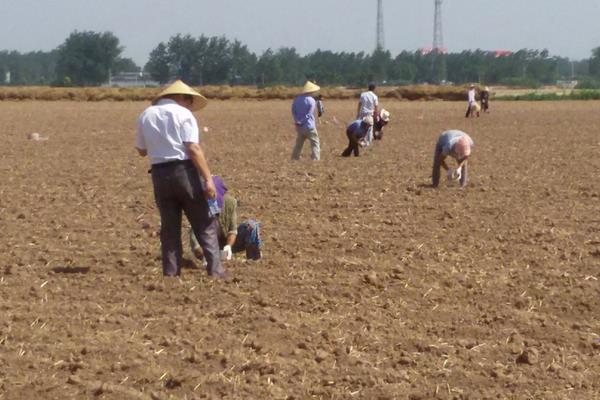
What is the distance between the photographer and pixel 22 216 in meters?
12.2

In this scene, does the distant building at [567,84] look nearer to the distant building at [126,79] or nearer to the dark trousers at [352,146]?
the distant building at [126,79]

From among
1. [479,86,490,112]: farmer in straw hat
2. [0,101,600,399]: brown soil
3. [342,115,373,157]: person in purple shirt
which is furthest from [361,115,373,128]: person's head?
[479,86,490,112]: farmer in straw hat

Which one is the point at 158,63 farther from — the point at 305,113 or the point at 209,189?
the point at 209,189

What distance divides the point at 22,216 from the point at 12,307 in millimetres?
4731

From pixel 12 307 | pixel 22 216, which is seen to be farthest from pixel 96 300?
pixel 22 216

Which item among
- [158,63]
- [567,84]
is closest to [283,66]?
[158,63]

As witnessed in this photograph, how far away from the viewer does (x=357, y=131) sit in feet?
64.4

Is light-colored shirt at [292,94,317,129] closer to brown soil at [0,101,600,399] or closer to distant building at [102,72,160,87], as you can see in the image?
brown soil at [0,101,600,399]

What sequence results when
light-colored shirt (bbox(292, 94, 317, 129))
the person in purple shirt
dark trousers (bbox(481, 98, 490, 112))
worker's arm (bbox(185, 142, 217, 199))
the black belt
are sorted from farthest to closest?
1. dark trousers (bbox(481, 98, 490, 112))
2. the person in purple shirt
3. light-colored shirt (bbox(292, 94, 317, 129))
4. the black belt
5. worker's arm (bbox(185, 142, 217, 199))

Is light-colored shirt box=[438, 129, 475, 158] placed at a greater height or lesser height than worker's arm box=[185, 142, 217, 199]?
lesser

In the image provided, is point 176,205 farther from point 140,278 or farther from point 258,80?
point 258,80

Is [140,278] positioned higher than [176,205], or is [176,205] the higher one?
[176,205]

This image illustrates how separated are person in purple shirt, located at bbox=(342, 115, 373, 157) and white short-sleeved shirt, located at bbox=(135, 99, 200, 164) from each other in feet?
37.9

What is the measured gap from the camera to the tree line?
9538cm
